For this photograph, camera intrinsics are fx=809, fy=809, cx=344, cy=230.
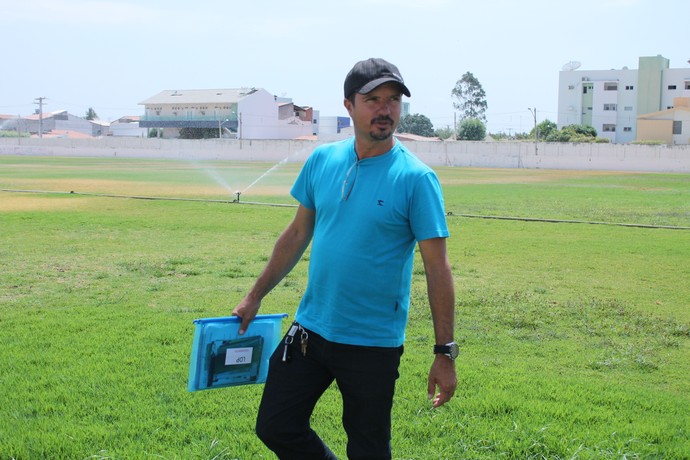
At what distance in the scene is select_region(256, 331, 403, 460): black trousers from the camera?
3271 millimetres

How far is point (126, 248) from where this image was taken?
13.1m

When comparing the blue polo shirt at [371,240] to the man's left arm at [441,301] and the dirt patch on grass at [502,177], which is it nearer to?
the man's left arm at [441,301]

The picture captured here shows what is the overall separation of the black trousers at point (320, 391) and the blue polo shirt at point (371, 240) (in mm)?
72

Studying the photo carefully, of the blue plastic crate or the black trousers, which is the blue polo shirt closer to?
the black trousers

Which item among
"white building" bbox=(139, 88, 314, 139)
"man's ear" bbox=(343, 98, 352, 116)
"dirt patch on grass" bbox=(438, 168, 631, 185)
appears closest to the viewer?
"man's ear" bbox=(343, 98, 352, 116)

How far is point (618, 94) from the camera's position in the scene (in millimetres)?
98750

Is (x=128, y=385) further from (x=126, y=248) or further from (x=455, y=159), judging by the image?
(x=455, y=159)

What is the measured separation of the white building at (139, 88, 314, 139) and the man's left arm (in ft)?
318

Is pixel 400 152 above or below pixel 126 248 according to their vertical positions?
above

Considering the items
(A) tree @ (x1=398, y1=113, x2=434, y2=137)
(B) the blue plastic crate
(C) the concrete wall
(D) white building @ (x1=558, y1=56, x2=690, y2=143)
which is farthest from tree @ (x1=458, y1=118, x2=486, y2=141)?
(B) the blue plastic crate

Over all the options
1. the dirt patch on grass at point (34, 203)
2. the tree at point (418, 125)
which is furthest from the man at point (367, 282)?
the tree at point (418, 125)

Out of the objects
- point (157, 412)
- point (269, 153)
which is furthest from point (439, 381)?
point (269, 153)

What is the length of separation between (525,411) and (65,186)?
28.3 meters

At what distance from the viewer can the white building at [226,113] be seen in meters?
101
